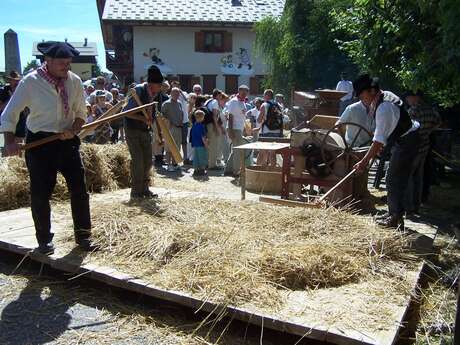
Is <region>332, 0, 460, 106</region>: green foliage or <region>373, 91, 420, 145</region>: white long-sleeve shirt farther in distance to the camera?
<region>373, 91, 420, 145</region>: white long-sleeve shirt

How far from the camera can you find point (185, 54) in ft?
92.2

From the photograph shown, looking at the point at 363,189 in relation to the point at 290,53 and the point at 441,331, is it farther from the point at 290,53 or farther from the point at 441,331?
the point at 290,53

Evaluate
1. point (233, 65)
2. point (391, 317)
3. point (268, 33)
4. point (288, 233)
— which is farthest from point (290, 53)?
point (391, 317)

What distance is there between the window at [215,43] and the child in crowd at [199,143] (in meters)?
19.0

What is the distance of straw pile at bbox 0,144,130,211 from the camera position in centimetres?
630

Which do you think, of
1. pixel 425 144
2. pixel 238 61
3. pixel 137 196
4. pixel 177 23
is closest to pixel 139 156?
pixel 137 196

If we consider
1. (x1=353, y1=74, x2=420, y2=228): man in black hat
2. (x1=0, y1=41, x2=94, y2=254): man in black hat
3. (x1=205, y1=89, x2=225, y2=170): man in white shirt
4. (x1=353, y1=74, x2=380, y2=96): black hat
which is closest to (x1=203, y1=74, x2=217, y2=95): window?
(x1=205, y1=89, x2=225, y2=170): man in white shirt

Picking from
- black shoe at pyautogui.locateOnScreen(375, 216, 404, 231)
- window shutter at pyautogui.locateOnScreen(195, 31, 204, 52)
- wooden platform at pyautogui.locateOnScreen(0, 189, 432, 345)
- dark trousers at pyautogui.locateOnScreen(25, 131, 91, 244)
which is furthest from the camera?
window shutter at pyautogui.locateOnScreen(195, 31, 204, 52)

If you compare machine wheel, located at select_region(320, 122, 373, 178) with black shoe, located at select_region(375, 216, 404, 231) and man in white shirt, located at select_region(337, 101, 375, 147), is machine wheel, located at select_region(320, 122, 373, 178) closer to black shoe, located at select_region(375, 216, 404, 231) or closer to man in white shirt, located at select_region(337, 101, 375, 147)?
man in white shirt, located at select_region(337, 101, 375, 147)

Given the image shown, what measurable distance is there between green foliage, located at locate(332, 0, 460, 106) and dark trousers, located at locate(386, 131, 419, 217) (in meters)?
0.66

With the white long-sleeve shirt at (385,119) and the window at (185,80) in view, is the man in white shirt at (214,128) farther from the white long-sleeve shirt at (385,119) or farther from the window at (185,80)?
the window at (185,80)

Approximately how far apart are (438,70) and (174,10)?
2421 cm

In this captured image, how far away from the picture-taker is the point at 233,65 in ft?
93.2

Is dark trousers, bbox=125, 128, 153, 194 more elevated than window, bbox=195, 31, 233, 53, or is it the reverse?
window, bbox=195, 31, 233, 53
